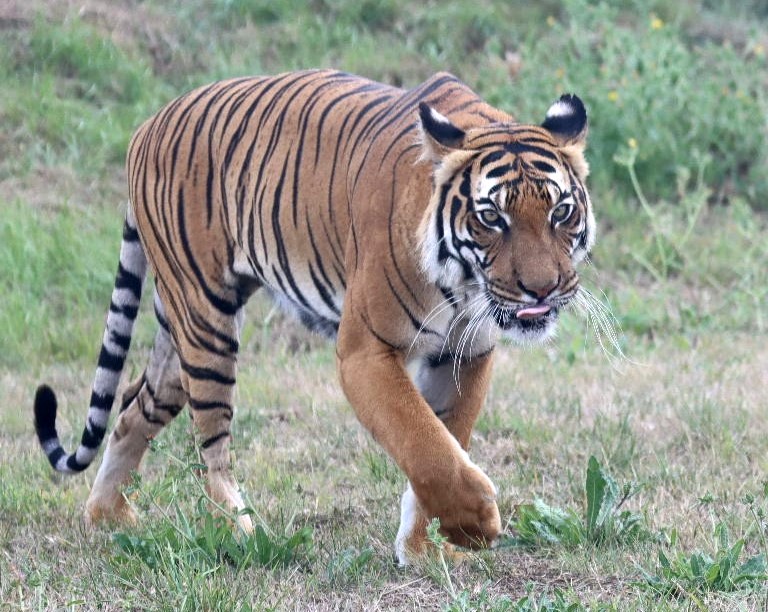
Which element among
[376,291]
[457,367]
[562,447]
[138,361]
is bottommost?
[138,361]

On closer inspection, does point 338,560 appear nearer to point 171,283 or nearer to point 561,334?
point 171,283

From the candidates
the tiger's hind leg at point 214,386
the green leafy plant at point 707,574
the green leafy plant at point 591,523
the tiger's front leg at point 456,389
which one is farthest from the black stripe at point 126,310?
the green leafy plant at point 707,574

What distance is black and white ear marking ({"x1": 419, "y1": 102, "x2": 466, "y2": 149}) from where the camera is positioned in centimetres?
394

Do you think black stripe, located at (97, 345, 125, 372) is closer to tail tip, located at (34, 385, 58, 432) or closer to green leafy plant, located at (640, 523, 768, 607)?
tail tip, located at (34, 385, 58, 432)

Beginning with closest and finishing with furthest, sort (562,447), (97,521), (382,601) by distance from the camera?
(382,601) → (97,521) → (562,447)

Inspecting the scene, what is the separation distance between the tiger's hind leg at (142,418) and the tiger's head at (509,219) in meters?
1.68

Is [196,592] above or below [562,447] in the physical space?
above

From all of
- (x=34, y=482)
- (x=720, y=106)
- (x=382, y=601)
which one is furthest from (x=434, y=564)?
(x=720, y=106)

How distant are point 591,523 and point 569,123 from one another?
1.21 m

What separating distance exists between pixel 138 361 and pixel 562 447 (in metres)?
2.87

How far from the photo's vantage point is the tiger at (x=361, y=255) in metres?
3.81

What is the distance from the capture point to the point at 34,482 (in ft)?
17.9

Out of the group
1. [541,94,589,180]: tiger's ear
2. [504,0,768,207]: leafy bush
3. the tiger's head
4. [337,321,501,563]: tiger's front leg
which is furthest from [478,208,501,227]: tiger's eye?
[504,0,768,207]: leafy bush

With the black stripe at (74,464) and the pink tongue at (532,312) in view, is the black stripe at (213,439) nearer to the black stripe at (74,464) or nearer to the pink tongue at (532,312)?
the black stripe at (74,464)
